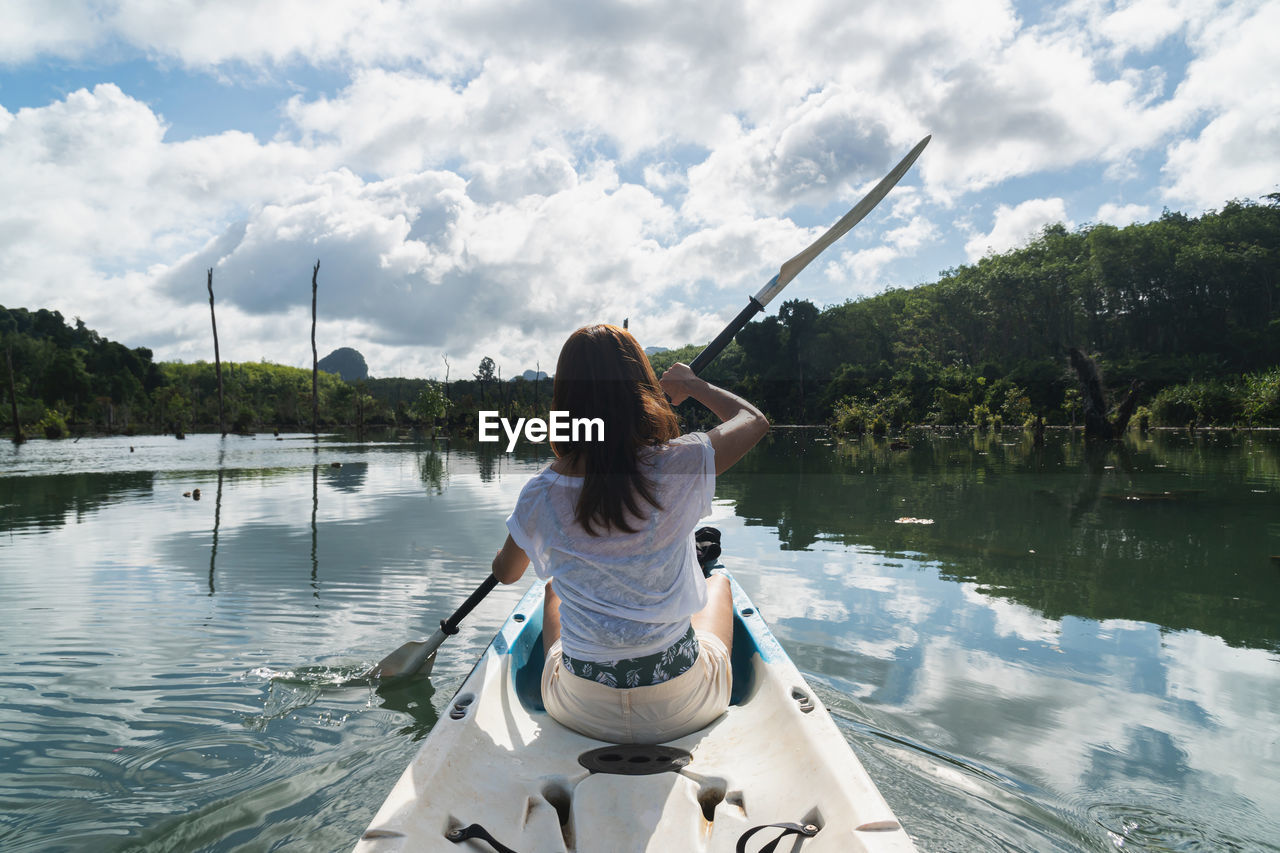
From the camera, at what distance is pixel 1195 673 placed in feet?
12.5

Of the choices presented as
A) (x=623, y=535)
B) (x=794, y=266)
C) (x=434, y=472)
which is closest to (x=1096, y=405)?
(x=434, y=472)

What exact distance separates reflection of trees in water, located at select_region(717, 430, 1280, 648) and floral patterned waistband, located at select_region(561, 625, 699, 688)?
4.19m

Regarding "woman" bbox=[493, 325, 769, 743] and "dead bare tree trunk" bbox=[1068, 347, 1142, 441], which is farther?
"dead bare tree trunk" bbox=[1068, 347, 1142, 441]

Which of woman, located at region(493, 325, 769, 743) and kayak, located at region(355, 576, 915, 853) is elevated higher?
woman, located at region(493, 325, 769, 743)

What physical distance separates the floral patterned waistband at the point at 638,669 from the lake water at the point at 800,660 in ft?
3.49

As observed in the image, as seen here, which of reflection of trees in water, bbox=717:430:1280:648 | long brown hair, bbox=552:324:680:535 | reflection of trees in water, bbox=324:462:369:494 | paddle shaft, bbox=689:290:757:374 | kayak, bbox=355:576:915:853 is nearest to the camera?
kayak, bbox=355:576:915:853

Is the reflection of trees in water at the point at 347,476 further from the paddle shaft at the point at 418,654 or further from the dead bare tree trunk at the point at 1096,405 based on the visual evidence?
the dead bare tree trunk at the point at 1096,405

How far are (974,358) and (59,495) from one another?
58003 mm

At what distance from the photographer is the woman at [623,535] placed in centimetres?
180

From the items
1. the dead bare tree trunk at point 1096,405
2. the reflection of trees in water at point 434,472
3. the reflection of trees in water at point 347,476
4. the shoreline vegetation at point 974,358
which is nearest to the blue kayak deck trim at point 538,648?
the reflection of trees in water at point 434,472

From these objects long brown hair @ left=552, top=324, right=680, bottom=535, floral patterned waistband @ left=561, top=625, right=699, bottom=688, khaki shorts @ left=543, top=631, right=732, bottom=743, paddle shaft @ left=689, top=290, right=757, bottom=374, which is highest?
paddle shaft @ left=689, top=290, right=757, bottom=374

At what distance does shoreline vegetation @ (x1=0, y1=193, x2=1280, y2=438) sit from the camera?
39.5 metres

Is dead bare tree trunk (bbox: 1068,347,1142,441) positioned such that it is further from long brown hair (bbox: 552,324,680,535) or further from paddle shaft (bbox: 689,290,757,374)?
long brown hair (bbox: 552,324,680,535)

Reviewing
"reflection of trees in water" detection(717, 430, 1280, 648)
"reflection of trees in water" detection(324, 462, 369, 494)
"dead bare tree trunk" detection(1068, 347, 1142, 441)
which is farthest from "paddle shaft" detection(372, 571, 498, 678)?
"dead bare tree trunk" detection(1068, 347, 1142, 441)
